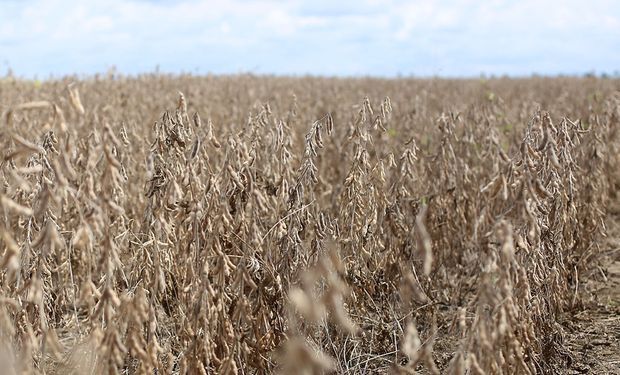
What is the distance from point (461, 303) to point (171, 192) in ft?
7.50

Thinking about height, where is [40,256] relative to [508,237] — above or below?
below

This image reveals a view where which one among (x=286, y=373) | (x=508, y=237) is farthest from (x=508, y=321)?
(x=286, y=373)

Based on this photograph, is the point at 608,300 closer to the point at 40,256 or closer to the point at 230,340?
the point at 230,340

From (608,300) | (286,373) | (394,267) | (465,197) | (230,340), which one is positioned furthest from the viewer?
(465,197)

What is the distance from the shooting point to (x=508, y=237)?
1.83 metres

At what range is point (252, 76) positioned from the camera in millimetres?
19500

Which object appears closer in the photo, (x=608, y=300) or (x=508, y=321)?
(x=508, y=321)

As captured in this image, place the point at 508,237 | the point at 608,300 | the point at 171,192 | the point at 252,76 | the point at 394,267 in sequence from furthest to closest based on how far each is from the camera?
the point at 252,76
the point at 608,300
the point at 394,267
the point at 171,192
the point at 508,237

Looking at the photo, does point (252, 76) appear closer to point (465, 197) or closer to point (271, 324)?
point (465, 197)

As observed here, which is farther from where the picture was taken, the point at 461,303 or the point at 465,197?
the point at 465,197

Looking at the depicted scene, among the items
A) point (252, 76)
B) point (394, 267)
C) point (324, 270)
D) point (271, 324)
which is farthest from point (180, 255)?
point (252, 76)

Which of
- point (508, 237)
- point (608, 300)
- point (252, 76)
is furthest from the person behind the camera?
point (252, 76)

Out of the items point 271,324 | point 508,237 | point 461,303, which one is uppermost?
point 508,237

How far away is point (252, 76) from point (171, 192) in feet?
57.5
